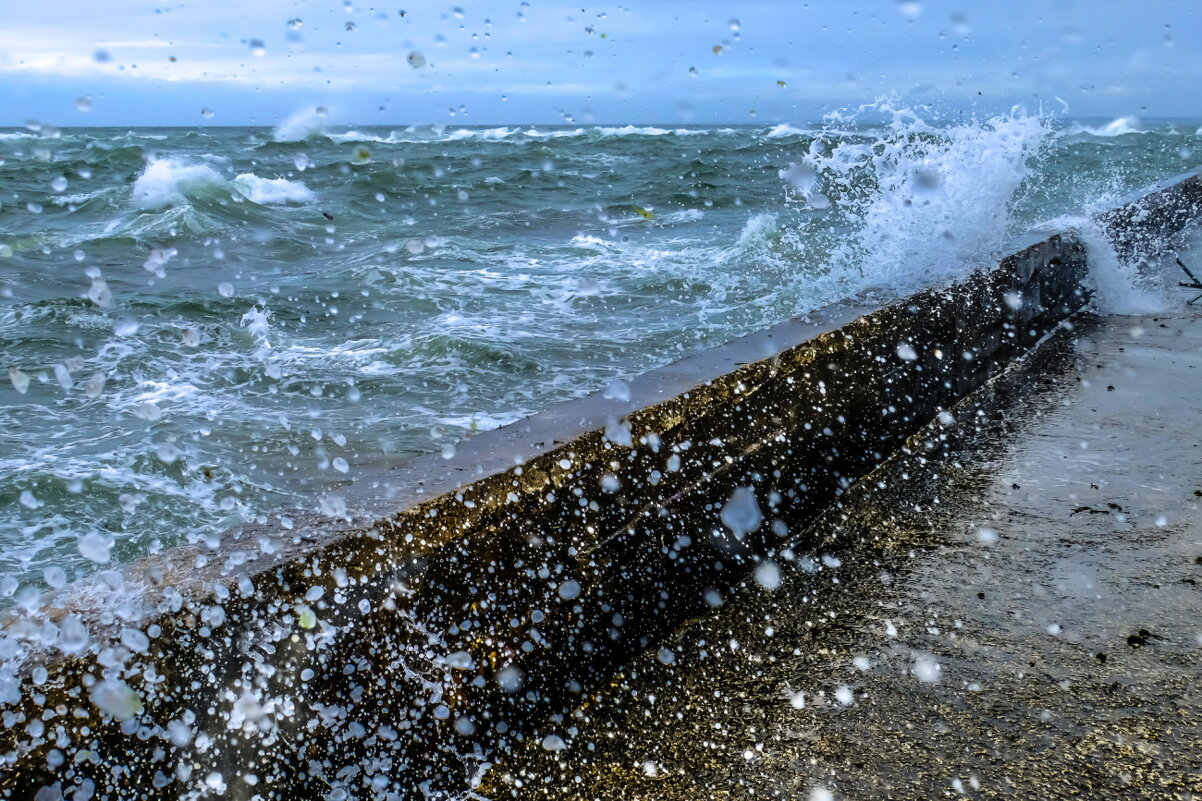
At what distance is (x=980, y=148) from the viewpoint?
19.8ft

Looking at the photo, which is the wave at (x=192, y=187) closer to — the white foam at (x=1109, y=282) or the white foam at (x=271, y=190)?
the white foam at (x=271, y=190)

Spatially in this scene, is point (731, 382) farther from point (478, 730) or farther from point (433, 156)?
point (433, 156)

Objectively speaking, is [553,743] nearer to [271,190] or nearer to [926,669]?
[926,669]

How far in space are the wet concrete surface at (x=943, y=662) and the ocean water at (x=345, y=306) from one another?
80cm

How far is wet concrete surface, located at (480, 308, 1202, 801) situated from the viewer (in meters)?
1.88

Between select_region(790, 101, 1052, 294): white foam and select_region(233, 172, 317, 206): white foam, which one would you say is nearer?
select_region(790, 101, 1052, 294): white foam

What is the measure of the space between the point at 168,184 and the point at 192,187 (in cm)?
44

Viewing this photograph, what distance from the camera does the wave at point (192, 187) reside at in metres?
16.2

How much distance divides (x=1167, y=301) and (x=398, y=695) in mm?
6101

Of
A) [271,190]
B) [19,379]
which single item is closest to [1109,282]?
[19,379]

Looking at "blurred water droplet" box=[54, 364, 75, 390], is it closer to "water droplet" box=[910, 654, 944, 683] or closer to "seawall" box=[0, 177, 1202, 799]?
"seawall" box=[0, 177, 1202, 799]

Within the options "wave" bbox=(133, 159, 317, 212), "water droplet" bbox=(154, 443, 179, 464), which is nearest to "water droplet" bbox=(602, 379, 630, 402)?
"water droplet" bbox=(154, 443, 179, 464)

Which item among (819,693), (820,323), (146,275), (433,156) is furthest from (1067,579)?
(433,156)

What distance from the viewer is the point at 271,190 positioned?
1784 cm
